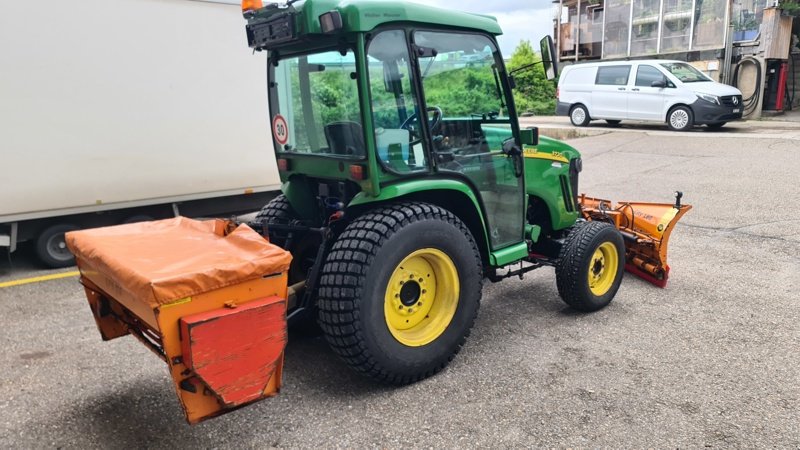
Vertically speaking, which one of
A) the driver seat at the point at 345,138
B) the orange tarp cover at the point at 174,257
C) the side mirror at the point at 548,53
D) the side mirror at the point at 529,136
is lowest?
the orange tarp cover at the point at 174,257

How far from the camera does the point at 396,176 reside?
3.31 meters

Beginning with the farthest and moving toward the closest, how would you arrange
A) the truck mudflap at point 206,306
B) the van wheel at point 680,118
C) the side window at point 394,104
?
the van wheel at point 680,118 → the side window at point 394,104 → the truck mudflap at point 206,306

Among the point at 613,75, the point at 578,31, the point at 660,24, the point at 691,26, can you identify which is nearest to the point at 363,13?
the point at 613,75

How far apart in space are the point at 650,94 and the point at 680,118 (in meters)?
0.92

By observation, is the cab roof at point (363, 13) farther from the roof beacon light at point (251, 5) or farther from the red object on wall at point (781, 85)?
the red object on wall at point (781, 85)

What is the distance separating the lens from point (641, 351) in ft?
12.5

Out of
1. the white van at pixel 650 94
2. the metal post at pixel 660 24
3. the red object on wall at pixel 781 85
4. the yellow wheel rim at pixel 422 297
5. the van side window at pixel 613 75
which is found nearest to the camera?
the yellow wheel rim at pixel 422 297

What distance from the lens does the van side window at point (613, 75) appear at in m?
14.8

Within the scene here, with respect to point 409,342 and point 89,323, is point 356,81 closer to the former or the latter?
point 409,342

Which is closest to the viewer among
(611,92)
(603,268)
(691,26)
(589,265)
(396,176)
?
(396,176)

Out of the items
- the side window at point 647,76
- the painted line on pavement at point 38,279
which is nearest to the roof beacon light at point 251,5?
the painted line on pavement at point 38,279

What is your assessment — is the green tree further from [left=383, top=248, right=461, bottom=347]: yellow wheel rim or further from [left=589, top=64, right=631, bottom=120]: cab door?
[left=383, top=248, right=461, bottom=347]: yellow wheel rim

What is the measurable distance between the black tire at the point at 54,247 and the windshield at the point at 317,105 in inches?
133

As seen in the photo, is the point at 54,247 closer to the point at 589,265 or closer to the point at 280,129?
the point at 280,129
